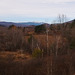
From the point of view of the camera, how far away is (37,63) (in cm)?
1310

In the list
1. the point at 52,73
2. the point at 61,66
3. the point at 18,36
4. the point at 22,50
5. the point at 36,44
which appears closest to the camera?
the point at 52,73

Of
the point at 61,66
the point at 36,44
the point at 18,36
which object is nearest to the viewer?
the point at 61,66

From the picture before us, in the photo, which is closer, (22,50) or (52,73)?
(52,73)

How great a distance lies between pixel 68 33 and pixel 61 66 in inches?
442

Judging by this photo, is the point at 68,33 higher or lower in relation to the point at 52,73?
higher

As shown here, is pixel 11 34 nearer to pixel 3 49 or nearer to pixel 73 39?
pixel 3 49

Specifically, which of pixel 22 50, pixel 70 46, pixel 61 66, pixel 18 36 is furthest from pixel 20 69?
pixel 18 36

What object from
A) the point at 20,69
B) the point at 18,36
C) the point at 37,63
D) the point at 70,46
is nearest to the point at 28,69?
the point at 20,69

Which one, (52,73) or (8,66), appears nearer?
(52,73)

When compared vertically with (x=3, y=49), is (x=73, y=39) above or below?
above

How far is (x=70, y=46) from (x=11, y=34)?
1016 cm

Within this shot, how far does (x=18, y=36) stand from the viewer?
1054 inches

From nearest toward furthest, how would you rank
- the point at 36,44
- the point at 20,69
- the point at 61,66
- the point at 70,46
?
the point at 20,69 → the point at 61,66 → the point at 70,46 → the point at 36,44

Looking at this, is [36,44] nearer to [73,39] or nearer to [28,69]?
[73,39]
